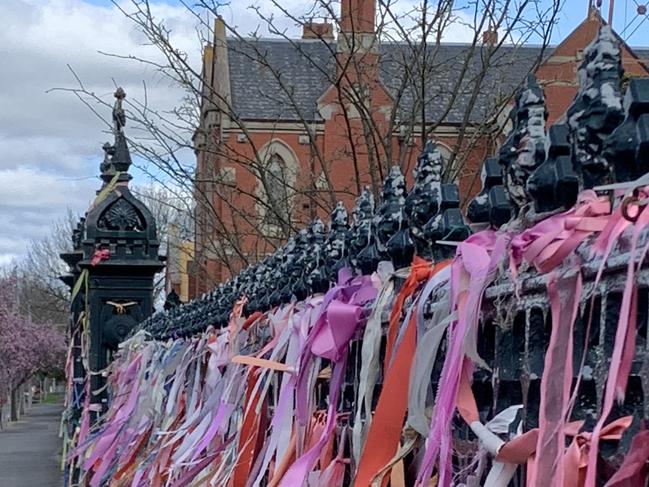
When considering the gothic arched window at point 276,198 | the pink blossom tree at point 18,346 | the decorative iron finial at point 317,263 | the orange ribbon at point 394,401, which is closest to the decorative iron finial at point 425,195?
the orange ribbon at point 394,401

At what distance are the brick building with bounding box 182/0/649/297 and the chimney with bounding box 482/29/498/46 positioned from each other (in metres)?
0.01

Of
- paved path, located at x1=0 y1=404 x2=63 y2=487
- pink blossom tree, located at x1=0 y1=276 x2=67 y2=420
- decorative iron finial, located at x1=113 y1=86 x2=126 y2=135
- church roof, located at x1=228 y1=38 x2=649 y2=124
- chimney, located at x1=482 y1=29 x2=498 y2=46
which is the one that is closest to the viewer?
chimney, located at x1=482 y1=29 x2=498 y2=46

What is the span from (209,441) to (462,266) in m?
2.30

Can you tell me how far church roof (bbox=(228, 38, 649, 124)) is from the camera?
6.94m

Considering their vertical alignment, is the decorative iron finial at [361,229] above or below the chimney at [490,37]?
below

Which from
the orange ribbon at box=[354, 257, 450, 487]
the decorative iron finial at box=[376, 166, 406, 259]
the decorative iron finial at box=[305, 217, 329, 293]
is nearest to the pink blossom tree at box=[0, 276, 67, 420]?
the decorative iron finial at box=[305, 217, 329, 293]

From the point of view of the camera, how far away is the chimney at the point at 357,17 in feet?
21.8

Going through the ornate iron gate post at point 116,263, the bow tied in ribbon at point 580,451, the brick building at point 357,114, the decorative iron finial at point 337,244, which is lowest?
the bow tied in ribbon at point 580,451

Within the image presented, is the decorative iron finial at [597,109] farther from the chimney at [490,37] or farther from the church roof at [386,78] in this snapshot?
the chimney at [490,37]

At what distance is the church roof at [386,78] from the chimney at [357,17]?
0.63 feet

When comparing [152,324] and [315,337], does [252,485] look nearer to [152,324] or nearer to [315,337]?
[315,337]

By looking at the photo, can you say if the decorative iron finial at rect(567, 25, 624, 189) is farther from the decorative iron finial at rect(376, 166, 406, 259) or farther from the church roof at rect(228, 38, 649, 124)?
the church roof at rect(228, 38, 649, 124)

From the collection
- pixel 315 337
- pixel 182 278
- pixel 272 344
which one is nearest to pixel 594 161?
pixel 315 337

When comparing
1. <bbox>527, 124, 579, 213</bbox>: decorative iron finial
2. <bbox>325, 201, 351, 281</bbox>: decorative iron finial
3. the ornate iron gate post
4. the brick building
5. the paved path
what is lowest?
the paved path
